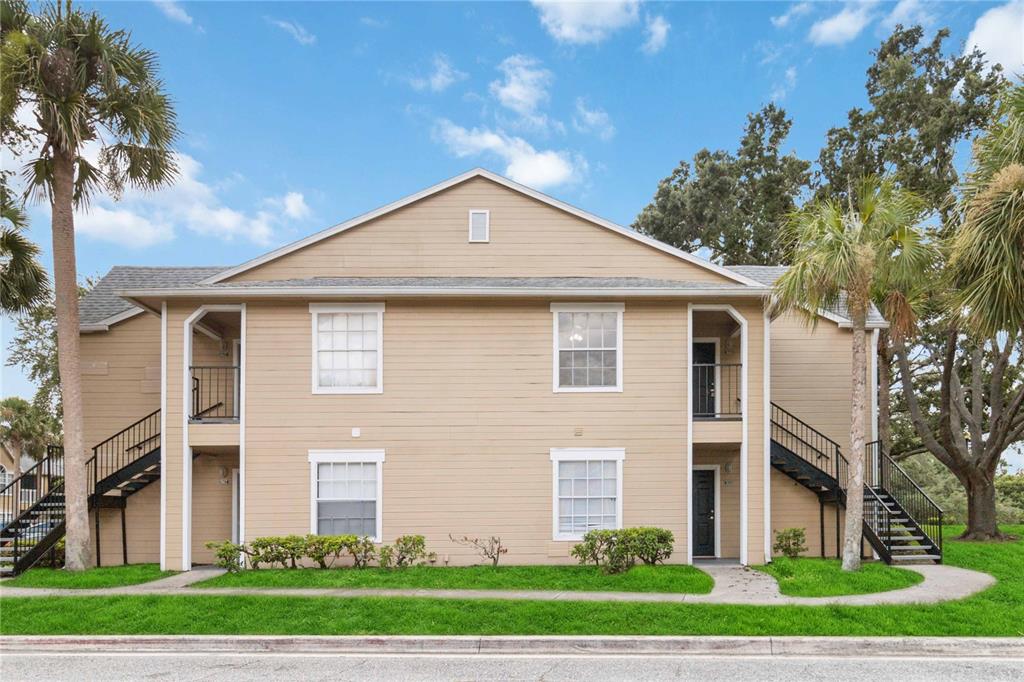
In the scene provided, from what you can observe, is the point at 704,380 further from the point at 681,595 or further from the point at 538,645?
the point at 538,645

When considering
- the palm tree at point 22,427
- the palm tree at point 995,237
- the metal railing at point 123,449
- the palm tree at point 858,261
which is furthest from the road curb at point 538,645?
the palm tree at point 22,427

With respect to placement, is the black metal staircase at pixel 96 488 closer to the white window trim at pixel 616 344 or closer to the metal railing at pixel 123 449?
the metal railing at pixel 123 449

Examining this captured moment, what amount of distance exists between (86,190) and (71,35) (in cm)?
278

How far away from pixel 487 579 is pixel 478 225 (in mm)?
7078

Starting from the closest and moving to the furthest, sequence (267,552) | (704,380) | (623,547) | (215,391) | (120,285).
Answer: (623,547) → (267,552) → (215,391) → (704,380) → (120,285)

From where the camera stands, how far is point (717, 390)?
15.2 meters

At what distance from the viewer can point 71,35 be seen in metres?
12.2

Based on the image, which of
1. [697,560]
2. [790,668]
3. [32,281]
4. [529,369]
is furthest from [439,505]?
[32,281]

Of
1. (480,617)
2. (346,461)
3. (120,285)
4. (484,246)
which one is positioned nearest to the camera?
(480,617)

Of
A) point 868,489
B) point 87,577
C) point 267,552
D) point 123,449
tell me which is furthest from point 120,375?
point 868,489

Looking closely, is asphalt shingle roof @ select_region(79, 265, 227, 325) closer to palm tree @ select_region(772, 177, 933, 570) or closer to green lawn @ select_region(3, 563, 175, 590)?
green lawn @ select_region(3, 563, 175, 590)

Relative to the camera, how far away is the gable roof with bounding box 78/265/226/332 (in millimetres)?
15656

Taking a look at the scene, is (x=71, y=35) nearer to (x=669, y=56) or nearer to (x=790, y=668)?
(x=790, y=668)

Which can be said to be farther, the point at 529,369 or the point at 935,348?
the point at 935,348
